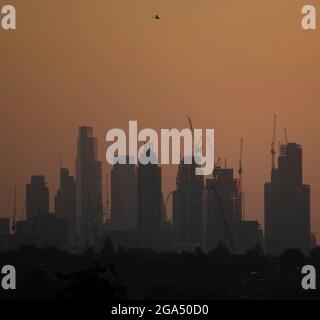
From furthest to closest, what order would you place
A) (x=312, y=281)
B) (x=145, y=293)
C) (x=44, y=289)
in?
(x=312, y=281) < (x=145, y=293) < (x=44, y=289)

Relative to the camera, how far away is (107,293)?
278 ft

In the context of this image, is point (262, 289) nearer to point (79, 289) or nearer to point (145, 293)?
point (145, 293)

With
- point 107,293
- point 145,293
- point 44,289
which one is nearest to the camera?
point 107,293

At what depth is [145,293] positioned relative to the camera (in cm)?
18125
